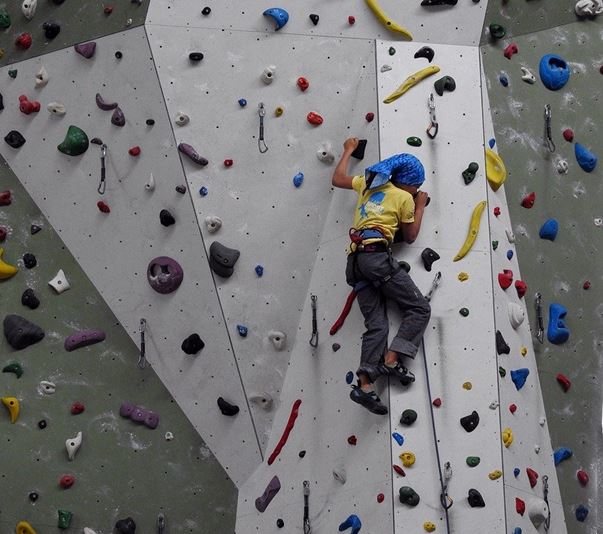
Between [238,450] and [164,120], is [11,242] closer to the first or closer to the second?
[164,120]

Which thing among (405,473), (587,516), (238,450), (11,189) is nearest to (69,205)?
(11,189)

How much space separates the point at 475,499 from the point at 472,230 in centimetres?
131

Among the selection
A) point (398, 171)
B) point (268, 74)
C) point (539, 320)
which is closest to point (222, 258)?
point (268, 74)

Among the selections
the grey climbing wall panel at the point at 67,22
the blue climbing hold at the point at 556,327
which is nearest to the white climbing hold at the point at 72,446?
the grey climbing wall panel at the point at 67,22

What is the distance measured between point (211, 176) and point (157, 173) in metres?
0.29

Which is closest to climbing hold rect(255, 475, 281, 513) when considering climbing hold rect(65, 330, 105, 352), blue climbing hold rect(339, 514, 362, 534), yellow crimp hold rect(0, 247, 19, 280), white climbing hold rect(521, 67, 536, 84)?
blue climbing hold rect(339, 514, 362, 534)

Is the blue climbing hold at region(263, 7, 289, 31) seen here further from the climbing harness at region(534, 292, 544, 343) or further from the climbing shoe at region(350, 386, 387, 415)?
the climbing shoe at region(350, 386, 387, 415)

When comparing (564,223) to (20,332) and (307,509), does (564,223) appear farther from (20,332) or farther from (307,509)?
(20,332)

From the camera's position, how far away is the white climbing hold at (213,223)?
8.20m

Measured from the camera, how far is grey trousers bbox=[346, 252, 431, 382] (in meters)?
7.49

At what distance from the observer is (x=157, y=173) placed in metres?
8.32

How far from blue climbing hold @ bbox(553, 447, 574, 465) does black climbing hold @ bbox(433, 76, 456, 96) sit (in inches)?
75.4

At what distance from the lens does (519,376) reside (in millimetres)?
7828

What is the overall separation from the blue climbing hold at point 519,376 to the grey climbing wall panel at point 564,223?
25 cm
